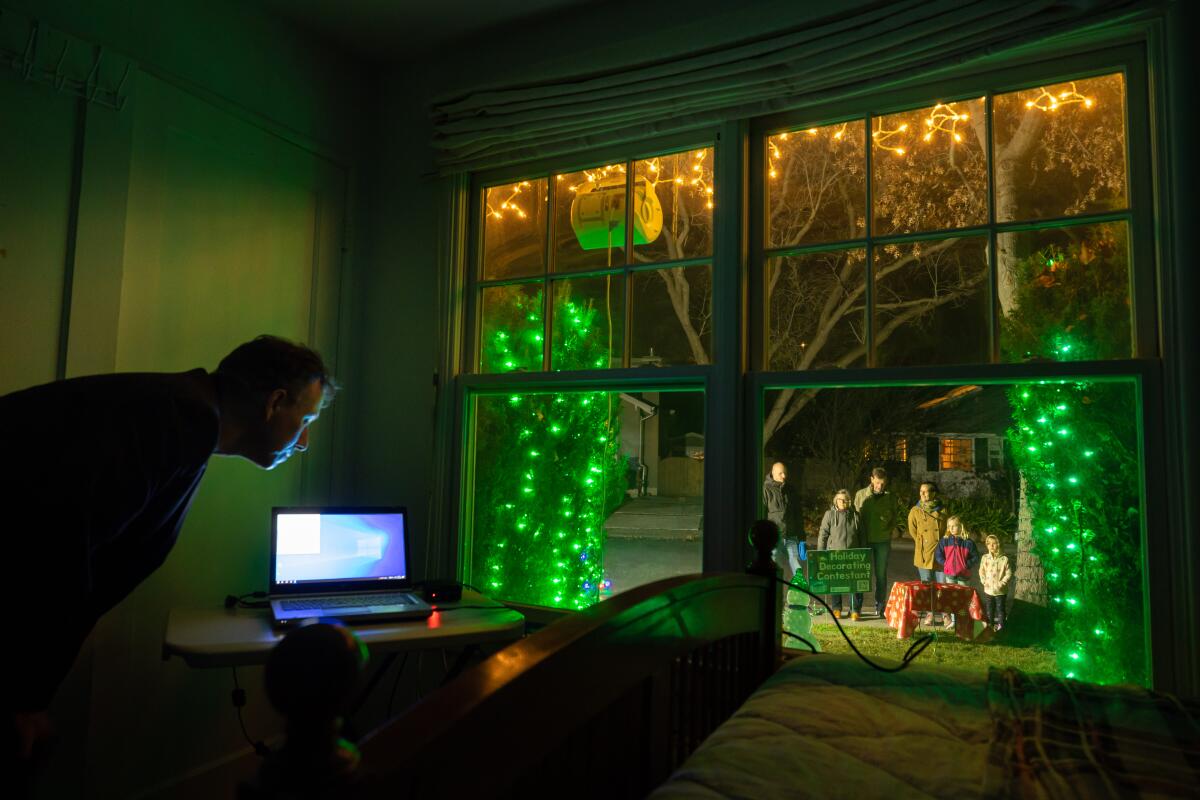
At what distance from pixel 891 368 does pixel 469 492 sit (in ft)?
5.31

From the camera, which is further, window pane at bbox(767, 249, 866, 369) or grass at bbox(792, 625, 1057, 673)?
window pane at bbox(767, 249, 866, 369)

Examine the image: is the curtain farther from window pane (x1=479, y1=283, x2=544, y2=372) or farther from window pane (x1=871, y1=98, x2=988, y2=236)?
window pane (x1=479, y1=283, x2=544, y2=372)

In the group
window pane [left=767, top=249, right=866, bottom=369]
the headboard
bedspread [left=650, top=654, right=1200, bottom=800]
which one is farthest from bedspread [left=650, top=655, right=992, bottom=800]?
window pane [left=767, top=249, right=866, bottom=369]

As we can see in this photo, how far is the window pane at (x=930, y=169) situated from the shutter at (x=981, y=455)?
0.65 metres

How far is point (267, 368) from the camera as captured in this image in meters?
1.72

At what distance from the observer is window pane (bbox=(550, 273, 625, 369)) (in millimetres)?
2695

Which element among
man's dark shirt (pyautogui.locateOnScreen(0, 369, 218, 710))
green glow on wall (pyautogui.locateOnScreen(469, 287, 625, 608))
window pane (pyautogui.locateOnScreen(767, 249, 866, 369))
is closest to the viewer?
man's dark shirt (pyautogui.locateOnScreen(0, 369, 218, 710))


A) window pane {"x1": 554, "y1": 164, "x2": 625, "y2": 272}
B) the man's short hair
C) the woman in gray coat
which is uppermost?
window pane {"x1": 554, "y1": 164, "x2": 625, "y2": 272}

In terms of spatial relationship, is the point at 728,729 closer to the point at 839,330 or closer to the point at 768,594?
the point at 768,594

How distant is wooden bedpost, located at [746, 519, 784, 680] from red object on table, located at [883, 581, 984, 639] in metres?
0.82

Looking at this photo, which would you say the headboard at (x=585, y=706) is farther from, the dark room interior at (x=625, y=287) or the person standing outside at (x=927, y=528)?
the person standing outside at (x=927, y=528)

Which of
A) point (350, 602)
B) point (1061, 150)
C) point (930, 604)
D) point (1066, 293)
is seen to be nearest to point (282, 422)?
point (350, 602)

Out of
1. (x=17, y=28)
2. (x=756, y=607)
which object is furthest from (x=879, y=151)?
(x=17, y=28)

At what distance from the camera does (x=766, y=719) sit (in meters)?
1.21
